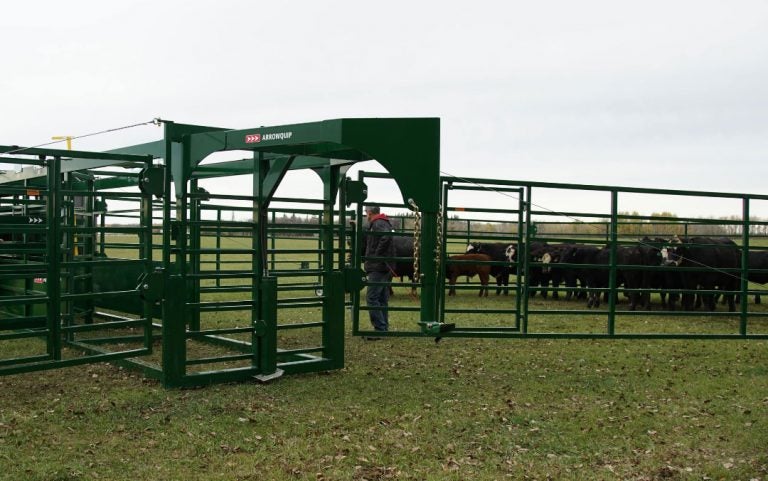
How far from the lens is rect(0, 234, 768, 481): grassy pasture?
537cm

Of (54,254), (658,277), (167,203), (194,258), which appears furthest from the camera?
(658,277)

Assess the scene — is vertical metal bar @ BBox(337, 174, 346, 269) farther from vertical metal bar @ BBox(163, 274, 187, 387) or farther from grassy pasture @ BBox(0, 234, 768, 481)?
vertical metal bar @ BBox(163, 274, 187, 387)

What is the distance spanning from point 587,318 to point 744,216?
4.44 m

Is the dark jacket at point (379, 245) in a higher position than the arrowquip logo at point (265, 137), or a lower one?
lower

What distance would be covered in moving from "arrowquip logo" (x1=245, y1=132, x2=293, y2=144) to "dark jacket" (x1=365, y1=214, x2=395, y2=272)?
3370 mm

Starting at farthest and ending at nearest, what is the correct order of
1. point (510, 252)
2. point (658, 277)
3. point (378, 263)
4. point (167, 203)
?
point (510, 252)
point (658, 277)
point (378, 263)
point (167, 203)

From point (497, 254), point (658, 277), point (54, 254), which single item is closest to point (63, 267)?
point (54, 254)

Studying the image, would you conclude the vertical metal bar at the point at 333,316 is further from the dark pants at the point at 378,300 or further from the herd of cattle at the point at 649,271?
the herd of cattle at the point at 649,271

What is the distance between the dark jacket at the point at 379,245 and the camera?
34.9 ft

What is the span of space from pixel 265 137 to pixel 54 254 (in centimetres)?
246

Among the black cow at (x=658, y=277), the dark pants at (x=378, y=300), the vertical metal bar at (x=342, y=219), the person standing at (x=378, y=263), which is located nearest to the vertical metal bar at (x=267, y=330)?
the vertical metal bar at (x=342, y=219)

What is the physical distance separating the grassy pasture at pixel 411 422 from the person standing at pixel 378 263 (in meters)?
1.34

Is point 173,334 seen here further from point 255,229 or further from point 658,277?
point 658,277

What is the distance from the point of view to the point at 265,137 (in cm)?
734
